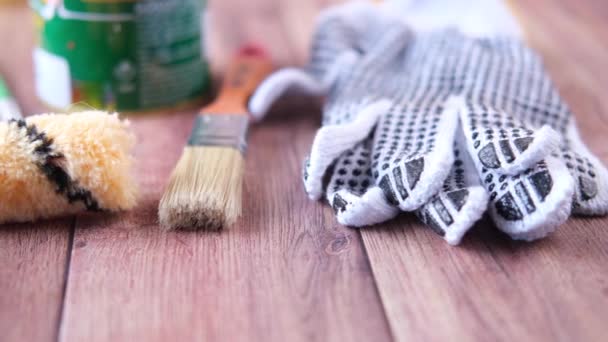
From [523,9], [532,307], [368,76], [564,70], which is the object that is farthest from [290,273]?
[523,9]

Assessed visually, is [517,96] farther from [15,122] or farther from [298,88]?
[15,122]

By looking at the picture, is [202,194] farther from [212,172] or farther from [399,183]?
[399,183]

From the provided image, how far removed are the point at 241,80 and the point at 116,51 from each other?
148 millimetres

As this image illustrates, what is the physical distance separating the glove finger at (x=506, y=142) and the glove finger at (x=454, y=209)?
0.03 m

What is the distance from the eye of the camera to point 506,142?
21.9 inches

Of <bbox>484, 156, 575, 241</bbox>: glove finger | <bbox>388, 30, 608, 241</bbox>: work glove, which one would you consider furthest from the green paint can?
<bbox>484, 156, 575, 241</bbox>: glove finger

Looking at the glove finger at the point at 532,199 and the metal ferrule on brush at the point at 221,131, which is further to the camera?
the metal ferrule on brush at the point at 221,131

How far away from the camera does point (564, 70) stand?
926mm

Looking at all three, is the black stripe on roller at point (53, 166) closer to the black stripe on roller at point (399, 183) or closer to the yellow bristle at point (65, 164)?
the yellow bristle at point (65, 164)

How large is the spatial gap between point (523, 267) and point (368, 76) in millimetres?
312

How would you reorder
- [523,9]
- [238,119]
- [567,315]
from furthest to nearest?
[523,9] → [238,119] → [567,315]

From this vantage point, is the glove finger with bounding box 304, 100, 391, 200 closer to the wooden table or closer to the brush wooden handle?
the wooden table

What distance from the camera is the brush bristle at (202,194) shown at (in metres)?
0.57

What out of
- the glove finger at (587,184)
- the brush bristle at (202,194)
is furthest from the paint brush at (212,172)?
the glove finger at (587,184)
